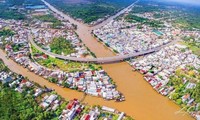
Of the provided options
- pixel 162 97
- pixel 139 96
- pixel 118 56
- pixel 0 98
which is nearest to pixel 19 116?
pixel 0 98

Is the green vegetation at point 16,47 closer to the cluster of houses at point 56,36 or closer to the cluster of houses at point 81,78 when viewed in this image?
the cluster of houses at point 81,78

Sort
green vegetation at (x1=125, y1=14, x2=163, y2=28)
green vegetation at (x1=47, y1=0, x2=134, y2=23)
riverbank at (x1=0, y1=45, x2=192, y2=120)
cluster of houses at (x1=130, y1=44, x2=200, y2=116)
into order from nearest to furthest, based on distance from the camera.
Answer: riverbank at (x1=0, y1=45, x2=192, y2=120) < cluster of houses at (x1=130, y1=44, x2=200, y2=116) < green vegetation at (x1=125, y1=14, x2=163, y2=28) < green vegetation at (x1=47, y1=0, x2=134, y2=23)

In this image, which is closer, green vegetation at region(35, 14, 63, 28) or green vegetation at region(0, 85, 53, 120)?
green vegetation at region(0, 85, 53, 120)

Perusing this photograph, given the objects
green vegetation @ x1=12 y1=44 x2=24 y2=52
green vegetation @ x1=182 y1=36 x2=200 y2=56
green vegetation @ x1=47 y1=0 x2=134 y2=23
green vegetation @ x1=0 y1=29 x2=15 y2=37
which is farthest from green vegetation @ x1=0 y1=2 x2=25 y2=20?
green vegetation @ x1=182 y1=36 x2=200 y2=56

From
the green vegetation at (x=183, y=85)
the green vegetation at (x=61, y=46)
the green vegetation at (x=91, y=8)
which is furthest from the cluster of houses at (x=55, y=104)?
the green vegetation at (x=91, y=8)

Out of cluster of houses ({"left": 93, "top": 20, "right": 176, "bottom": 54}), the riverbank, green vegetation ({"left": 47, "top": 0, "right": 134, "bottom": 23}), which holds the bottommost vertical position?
the riverbank

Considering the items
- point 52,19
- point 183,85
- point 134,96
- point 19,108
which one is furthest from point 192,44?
point 19,108

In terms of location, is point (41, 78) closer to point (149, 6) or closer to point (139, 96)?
point (139, 96)

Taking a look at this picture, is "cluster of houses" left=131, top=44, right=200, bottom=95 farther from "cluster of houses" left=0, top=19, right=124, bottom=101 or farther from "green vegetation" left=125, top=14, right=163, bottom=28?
"green vegetation" left=125, top=14, right=163, bottom=28
